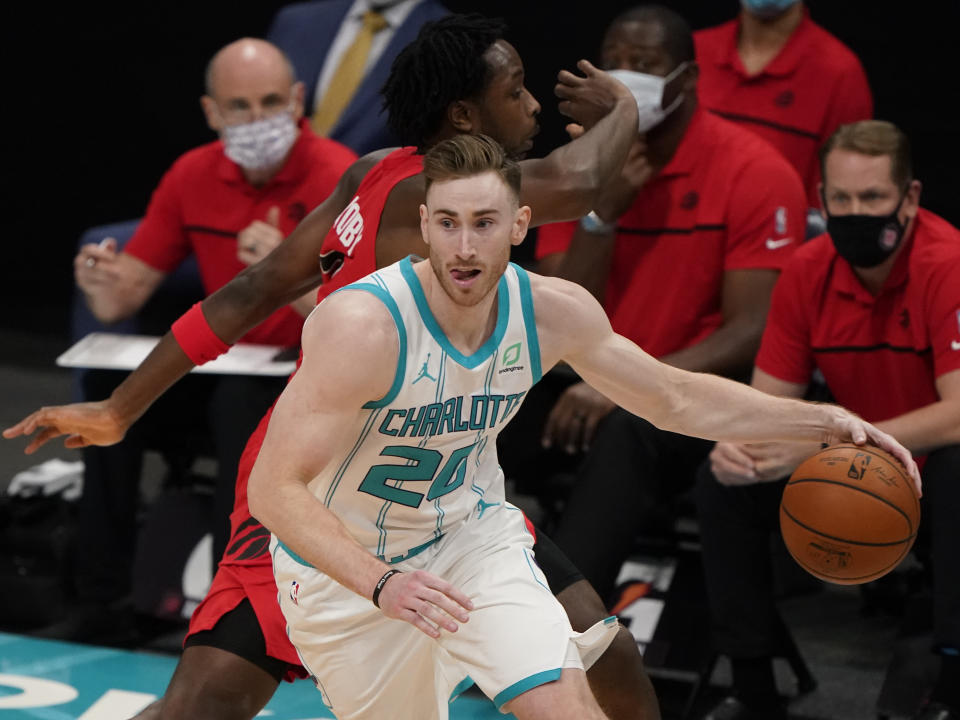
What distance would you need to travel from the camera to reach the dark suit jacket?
18.1 ft

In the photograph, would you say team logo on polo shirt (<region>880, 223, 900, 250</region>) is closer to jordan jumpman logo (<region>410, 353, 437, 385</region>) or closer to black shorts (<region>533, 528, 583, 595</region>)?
black shorts (<region>533, 528, 583, 595</region>)

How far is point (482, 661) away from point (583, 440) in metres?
1.67

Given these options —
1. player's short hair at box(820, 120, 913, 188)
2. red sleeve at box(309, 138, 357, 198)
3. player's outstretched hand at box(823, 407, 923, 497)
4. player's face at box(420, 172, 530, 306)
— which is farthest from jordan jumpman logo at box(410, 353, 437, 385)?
red sleeve at box(309, 138, 357, 198)

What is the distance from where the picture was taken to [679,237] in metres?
4.59

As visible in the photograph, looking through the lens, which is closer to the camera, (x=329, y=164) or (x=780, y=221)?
(x=780, y=221)

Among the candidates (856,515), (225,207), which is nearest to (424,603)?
(856,515)

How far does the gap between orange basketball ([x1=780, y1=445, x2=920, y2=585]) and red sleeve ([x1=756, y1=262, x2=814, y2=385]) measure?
34.5 inches

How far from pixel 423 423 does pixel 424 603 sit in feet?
1.60

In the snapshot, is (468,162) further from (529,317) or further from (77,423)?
(77,423)

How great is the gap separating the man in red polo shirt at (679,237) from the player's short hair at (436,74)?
1.21 meters

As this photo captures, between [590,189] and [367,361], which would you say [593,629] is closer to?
[367,361]

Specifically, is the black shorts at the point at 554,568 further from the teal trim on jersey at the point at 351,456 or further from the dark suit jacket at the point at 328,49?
the dark suit jacket at the point at 328,49

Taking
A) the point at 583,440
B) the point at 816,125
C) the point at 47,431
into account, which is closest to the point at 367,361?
the point at 47,431

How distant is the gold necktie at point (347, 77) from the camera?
18.6 ft
